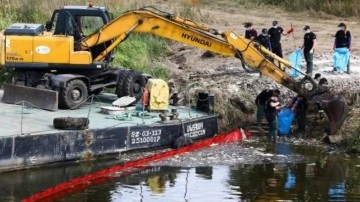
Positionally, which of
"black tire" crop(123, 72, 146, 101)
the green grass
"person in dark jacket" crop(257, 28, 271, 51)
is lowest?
"black tire" crop(123, 72, 146, 101)

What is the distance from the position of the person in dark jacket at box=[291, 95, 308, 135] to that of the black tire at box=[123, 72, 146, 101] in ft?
13.3

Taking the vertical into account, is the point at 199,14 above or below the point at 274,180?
above

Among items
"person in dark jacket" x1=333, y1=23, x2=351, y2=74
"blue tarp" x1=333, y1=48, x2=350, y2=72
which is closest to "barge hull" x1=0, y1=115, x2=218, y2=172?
"blue tarp" x1=333, y1=48, x2=350, y2=72

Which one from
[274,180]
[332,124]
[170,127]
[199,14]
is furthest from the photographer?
[199,14]

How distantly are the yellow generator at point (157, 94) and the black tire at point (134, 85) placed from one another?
2.41 feet

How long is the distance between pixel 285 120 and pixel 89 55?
5.59 metres

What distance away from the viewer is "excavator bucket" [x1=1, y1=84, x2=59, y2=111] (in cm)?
2247

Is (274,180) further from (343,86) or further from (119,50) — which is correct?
(119,50)

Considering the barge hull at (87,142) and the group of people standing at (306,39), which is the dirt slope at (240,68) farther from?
the barge hull at (87,142)

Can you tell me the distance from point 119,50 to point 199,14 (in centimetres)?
903

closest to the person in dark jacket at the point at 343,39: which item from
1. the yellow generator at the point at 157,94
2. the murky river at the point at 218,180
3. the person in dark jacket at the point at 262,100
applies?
the person in dark jacket at the point at 262,100

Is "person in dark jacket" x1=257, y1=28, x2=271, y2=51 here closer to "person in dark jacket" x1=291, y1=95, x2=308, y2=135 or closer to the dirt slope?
the dirt slope

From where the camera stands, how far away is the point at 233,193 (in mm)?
18422

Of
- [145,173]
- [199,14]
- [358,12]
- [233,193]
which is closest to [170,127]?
[145,173]
